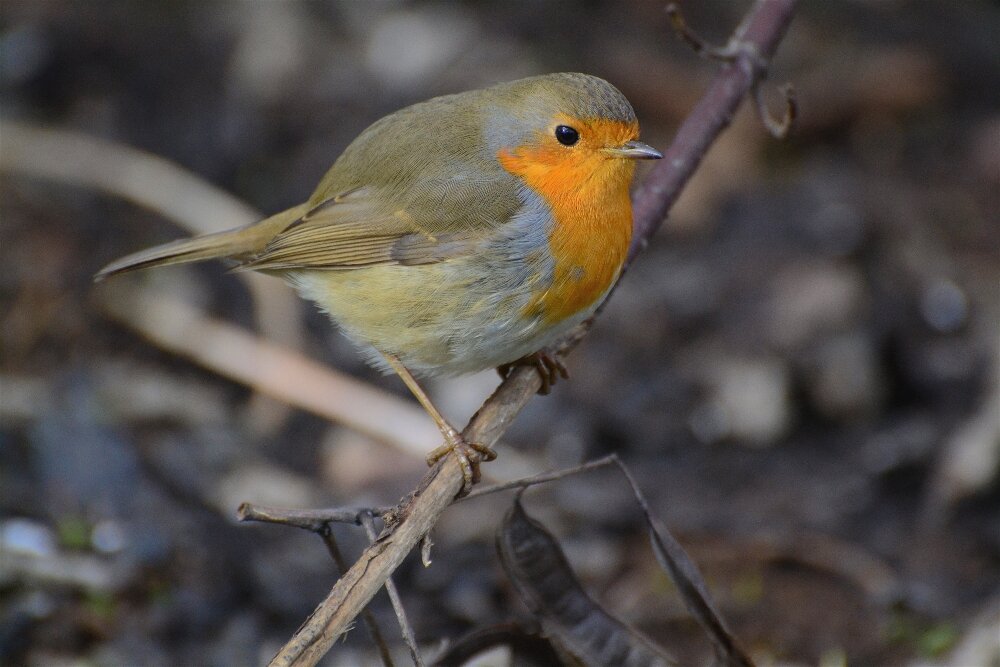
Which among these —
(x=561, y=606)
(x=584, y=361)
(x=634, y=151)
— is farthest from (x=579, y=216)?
(x=584, y=361)

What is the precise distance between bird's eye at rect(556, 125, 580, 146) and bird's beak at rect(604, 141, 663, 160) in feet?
0.32

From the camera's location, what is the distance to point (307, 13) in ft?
22.6

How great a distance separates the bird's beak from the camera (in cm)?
326

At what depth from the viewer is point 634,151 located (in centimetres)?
→ 331

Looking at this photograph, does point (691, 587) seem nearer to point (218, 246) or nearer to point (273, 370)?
point (218, 246)

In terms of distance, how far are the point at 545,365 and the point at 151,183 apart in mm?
2713

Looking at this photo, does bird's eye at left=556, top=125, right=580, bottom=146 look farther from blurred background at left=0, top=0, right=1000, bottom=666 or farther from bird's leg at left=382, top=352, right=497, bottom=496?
blurred background at left=0, top=0, right=1000, bottom=666

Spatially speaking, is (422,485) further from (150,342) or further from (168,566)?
(150,342)

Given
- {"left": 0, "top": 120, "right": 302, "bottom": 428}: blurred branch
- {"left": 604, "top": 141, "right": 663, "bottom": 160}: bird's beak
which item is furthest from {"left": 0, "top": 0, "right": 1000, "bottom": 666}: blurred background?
{"left": 604, "top": 141, "right": 663, "bottom": 160}: bird's beak

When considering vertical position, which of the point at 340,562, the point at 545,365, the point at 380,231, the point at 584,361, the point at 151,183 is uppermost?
the point at 151,183

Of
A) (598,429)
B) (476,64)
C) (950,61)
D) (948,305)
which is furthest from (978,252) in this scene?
(476,64)

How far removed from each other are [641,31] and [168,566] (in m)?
4.17

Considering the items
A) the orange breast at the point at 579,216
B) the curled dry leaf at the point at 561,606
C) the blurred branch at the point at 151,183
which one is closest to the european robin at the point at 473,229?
the orange breast at the point at 579,216

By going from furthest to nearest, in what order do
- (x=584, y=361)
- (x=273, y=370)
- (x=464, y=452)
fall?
1. (x=584, y=361)
2. (x=273, y=370)
3. (x=464, y=452)
